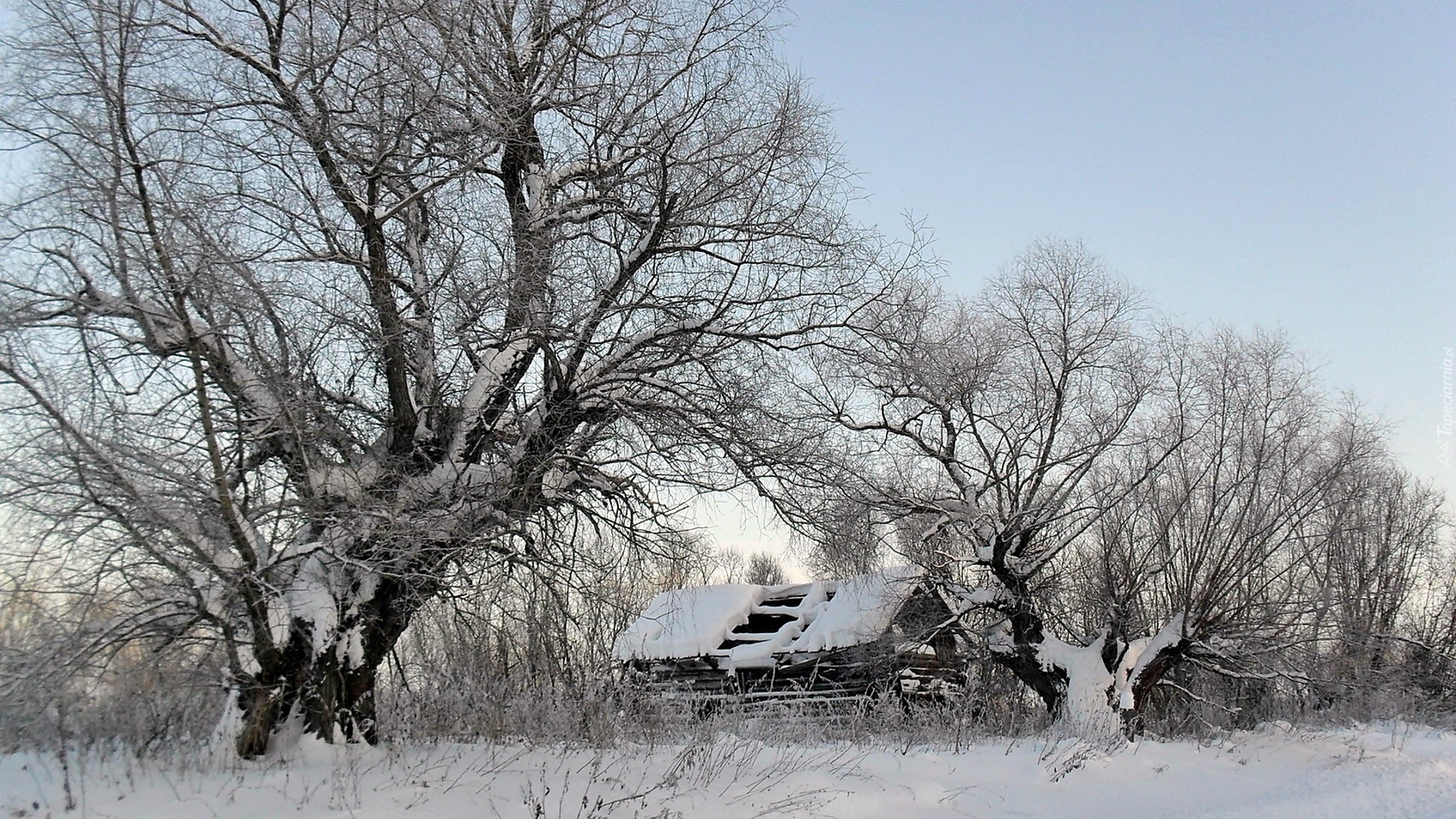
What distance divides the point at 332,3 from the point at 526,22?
74.1 inches

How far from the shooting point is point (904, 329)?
9.26 meters

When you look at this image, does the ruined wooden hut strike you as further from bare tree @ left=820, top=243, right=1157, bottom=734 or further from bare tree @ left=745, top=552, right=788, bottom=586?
bare tree @ left=745, top=552, right=788, bottom=586

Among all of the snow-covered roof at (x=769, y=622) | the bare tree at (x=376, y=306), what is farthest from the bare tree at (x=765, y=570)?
the bare tree at (x=376, y=306)

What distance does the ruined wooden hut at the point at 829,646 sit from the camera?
19.8 metres

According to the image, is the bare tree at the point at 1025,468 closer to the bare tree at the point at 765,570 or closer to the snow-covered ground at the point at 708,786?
the snow-covered ground at the point at 708,786

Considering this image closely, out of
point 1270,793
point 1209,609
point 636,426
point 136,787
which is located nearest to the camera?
point 136,787

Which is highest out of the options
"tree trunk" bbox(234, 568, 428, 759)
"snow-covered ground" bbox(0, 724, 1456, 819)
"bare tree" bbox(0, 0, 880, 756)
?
"bare tree" bbox(0, 0, 880, 756)

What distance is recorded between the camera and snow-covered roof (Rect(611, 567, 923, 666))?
20.1 metres

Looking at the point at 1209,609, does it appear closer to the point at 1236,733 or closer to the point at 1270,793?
the point at 1236,733

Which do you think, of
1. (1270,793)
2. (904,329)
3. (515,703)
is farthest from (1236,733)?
(515,703)

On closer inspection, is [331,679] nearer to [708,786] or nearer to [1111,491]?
[708,786]

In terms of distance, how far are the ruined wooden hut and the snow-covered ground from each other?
301 inches

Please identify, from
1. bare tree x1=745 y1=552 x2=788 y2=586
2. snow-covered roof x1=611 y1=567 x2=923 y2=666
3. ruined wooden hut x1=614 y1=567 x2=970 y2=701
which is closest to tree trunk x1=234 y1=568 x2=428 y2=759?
snow-covered roof x1=611 y1=567 x2=923 y2=666

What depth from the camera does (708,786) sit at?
24.7 feet
